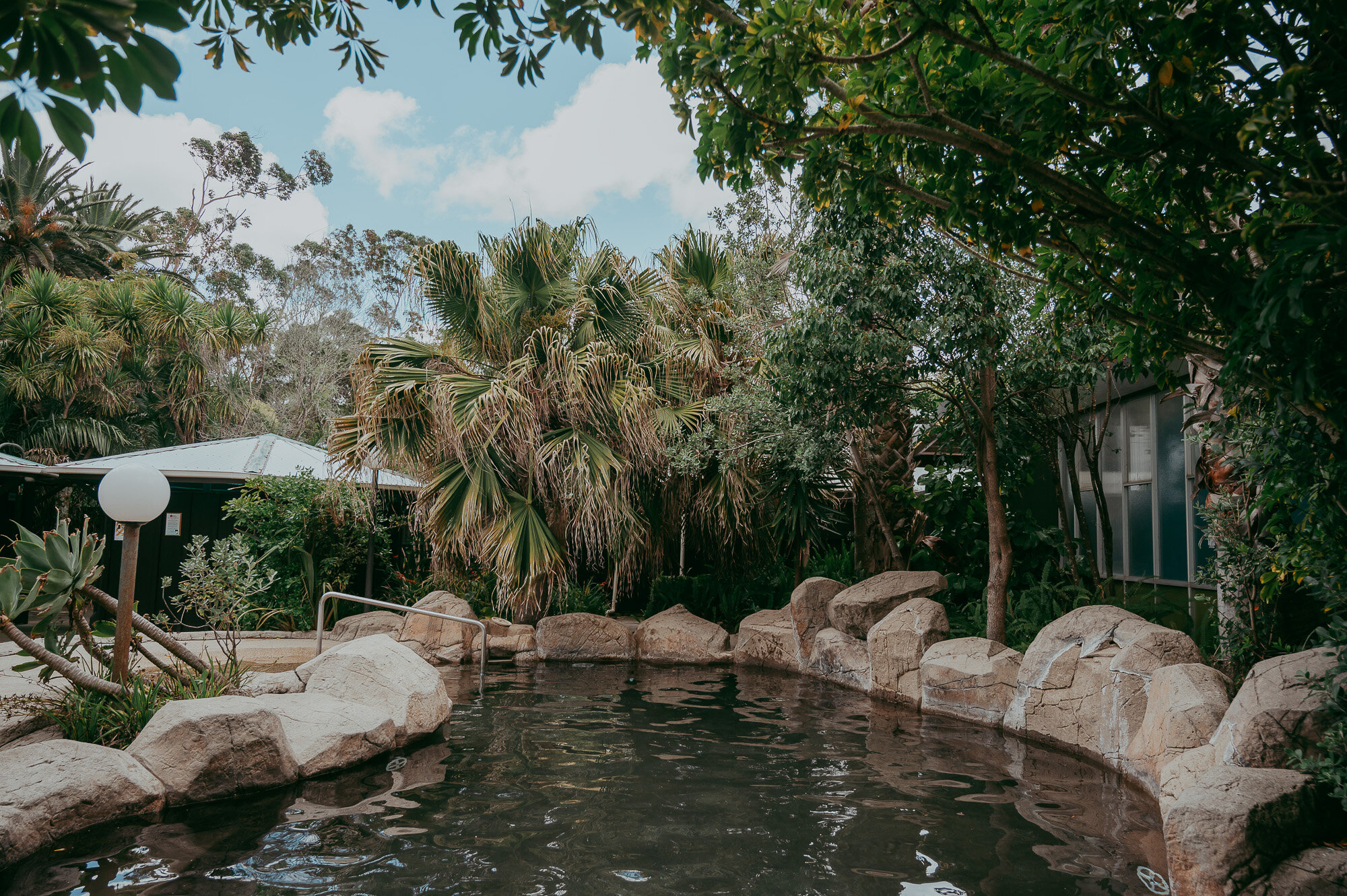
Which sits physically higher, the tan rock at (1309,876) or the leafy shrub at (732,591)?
the leafy shrub at (732,591)

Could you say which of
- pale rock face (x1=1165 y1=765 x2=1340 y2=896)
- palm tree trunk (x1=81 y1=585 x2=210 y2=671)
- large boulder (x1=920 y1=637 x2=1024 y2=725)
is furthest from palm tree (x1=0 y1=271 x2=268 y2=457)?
pale rock face (x1=1165 y1=765 x2=1340 y2=896)

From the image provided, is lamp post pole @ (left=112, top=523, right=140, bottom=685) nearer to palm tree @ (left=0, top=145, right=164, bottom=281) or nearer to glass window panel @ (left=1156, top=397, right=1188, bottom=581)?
glass window panel @ (left=1156, top=397, right=1188, bottom=581)

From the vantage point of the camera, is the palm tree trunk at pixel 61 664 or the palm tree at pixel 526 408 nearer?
the palm tree trunk at pixel 61 664

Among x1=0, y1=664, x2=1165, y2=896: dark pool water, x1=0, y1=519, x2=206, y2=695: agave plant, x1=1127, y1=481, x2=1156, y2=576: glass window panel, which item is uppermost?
x1=1127, y1=481, x2=1156, y2=576: glass window panel

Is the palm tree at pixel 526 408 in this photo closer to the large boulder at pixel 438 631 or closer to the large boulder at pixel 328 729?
the large boulder at pixel 438 631

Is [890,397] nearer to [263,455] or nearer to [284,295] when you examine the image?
[263,455]

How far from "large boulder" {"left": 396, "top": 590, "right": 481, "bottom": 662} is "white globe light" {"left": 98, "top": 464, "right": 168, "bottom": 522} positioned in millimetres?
4871

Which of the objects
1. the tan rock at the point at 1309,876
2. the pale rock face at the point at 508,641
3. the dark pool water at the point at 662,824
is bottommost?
the dark pool water at the point at 662,824

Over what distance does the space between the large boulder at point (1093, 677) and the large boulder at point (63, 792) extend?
247 inches

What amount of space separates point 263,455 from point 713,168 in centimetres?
1134

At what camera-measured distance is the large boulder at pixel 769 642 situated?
9.84 metres

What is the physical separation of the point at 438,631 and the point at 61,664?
5.21 meters

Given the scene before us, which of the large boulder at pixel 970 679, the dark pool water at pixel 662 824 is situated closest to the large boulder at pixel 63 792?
the dark pool water at pixel 662 824

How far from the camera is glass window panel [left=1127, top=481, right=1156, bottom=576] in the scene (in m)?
9.49
